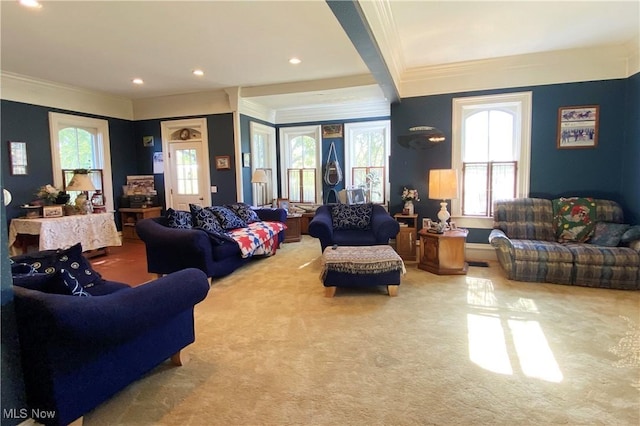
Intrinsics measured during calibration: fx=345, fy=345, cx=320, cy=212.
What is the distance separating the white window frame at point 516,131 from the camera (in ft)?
15.5

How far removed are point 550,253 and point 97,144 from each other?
24.1 ft

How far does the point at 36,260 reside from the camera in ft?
7.72

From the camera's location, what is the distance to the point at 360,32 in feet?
8.20

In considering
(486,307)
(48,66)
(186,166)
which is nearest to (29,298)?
(486,307)

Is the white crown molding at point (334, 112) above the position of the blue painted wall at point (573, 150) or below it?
above

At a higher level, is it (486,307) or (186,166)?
(186,166)

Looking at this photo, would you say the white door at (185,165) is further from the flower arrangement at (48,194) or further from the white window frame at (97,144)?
the flower arrangement at (48,194)

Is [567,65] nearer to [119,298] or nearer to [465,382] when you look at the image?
[465,382]

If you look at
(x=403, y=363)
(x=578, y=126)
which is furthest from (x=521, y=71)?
(x=403, y=363)

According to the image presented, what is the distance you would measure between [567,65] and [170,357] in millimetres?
5508

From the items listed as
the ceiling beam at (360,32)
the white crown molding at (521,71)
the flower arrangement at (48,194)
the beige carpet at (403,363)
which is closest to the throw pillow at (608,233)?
the beige carpet at (403,363)

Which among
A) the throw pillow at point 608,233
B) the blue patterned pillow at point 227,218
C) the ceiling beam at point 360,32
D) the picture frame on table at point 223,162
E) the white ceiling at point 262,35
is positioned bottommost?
the throw pillow at point 608,233

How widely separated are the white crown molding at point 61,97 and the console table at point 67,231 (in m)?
1.90
